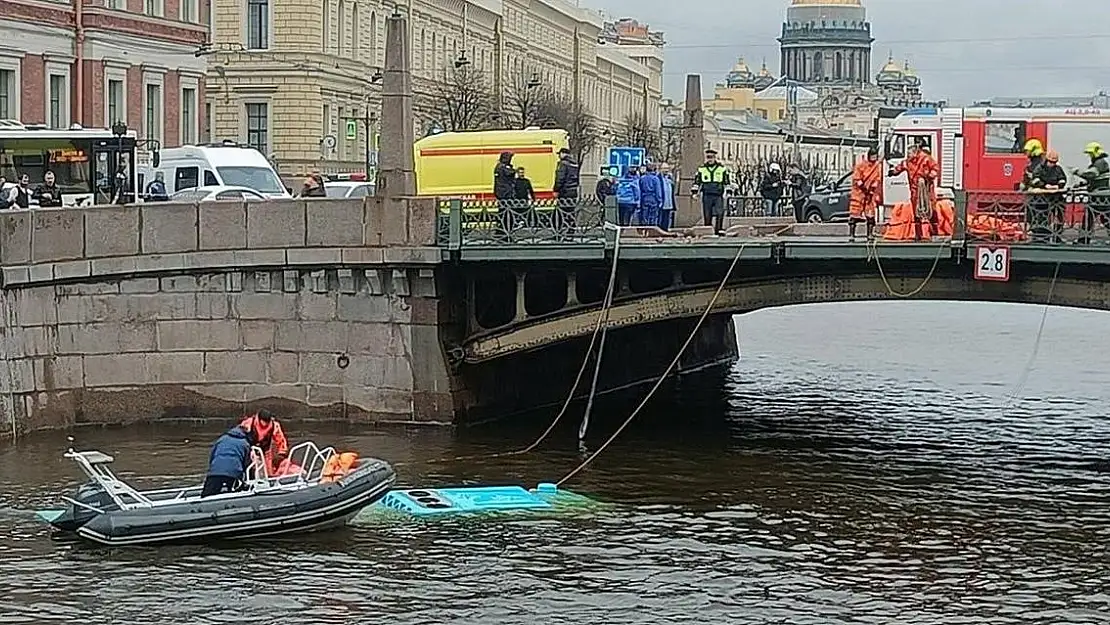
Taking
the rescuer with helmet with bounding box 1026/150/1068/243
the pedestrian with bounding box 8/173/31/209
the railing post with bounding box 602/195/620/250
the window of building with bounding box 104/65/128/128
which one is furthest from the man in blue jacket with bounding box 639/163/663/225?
the window of building with bounding box 104/65/128/128

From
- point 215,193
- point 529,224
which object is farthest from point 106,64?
point 529,224

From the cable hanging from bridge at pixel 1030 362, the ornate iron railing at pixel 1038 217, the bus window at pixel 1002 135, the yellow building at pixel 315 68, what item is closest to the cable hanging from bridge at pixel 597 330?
the ornate iron railing at pixel 1038 217

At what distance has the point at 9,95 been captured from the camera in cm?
5409

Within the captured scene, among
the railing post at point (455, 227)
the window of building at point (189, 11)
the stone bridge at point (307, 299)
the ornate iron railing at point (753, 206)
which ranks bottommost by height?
the stone bridge at point (307, 299)

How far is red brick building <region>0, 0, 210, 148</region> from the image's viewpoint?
54.1 m

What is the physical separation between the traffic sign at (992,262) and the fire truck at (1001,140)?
48.0 feet

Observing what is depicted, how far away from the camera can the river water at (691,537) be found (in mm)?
21375

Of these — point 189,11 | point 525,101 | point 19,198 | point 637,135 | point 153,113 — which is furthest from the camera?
point 637,135

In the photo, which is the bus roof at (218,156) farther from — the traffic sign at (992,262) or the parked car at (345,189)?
the traffic sign at (992,262)

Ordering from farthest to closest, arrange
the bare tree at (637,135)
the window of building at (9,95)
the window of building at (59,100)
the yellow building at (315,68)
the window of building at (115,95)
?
the bare tree at (637,135), the yellow building at (315,68), the window of building at (115,95), the window of building at (59,100), the window of building at (9,95)

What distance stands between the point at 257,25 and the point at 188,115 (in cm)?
1346

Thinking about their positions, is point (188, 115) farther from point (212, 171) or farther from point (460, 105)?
point (212, 171)

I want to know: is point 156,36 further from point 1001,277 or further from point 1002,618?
point 1002,618

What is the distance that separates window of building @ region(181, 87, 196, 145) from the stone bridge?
101 feet
